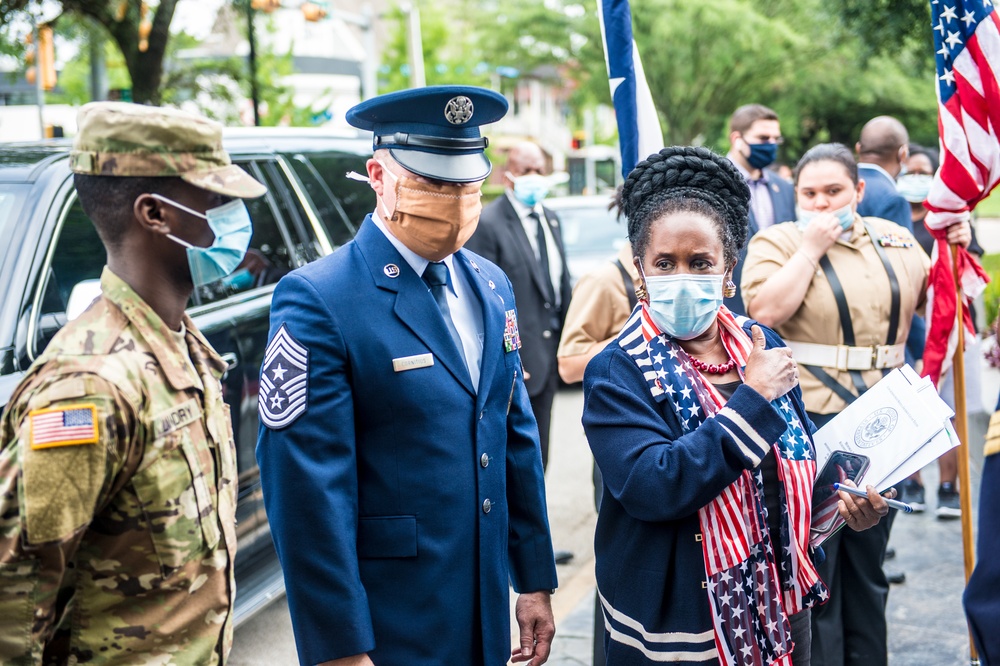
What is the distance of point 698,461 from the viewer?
2314mm

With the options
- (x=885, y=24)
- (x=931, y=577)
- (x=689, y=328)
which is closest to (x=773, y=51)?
(x=885, y=24)

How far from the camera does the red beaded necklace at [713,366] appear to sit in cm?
256

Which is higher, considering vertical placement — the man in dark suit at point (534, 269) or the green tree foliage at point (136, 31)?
the green tree foliage at point (136, 31)

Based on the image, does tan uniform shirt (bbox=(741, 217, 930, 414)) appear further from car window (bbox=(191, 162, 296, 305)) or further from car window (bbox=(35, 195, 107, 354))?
car window (bbox=(35, 195, 107, 354))

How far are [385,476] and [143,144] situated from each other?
0.87 metres

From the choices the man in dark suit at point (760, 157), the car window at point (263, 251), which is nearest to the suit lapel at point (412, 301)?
the car window at point (263, 251)

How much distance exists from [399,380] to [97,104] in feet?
2.74

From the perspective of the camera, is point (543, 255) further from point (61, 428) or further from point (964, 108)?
point (61, 428)

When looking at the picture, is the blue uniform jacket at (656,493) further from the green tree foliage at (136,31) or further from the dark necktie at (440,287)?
the green tree foliage at (136,31)

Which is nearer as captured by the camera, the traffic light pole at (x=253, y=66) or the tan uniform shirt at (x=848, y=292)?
the tan uniform shirt at (x=848, y=292)

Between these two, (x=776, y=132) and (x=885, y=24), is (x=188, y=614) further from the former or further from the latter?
(x=885, y=24)

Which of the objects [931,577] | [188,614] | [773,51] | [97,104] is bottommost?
[931,577]

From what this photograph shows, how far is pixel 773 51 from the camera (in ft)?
85.0

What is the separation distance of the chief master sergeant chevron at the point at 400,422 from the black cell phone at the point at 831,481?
2.61ft
